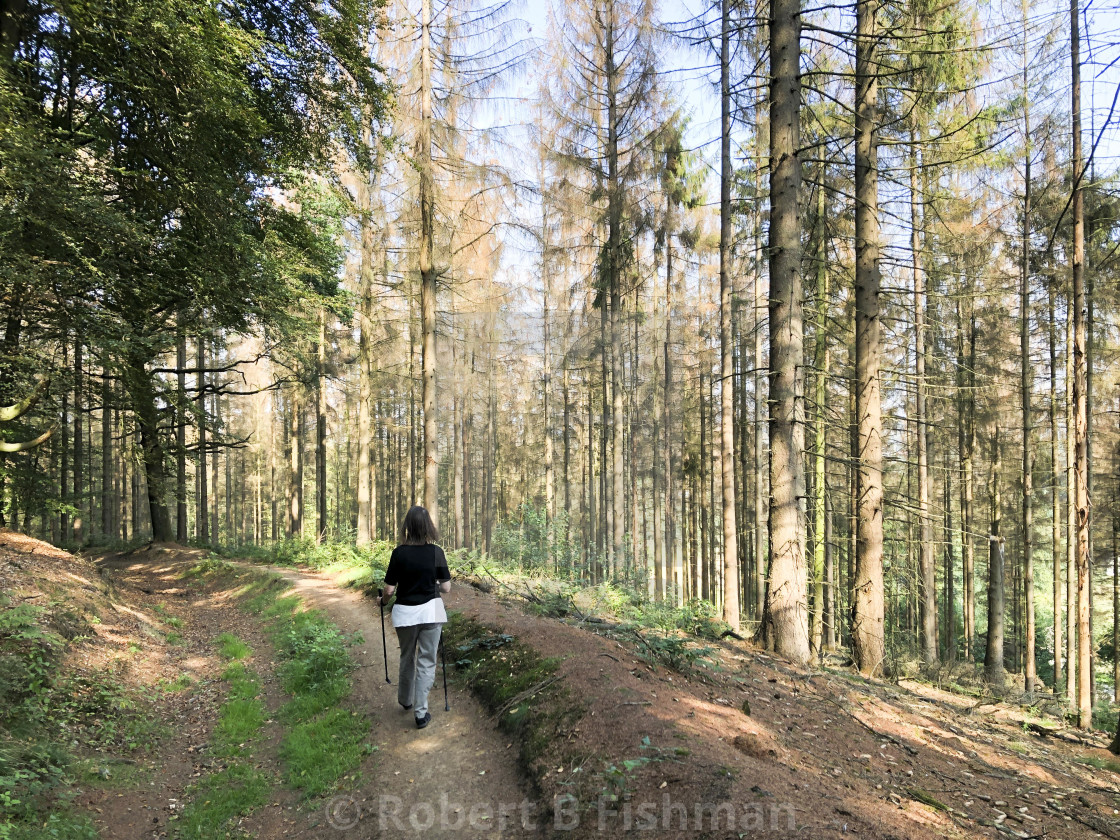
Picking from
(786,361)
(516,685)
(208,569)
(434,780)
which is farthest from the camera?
(208,569)

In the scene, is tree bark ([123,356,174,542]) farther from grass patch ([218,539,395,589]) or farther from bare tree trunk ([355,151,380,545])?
bare tree trunk ([355,151,380,545])

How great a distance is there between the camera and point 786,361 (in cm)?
726

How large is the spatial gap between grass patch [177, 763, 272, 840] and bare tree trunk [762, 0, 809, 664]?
6.25 m

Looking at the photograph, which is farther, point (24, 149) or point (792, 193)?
point (792, 193)

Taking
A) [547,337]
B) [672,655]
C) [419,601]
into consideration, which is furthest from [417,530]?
[547,337]

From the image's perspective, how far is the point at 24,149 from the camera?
665 centimetres

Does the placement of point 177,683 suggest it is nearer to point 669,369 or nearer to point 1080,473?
point 1080,473

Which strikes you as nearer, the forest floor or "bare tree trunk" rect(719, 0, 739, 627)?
the forest floor

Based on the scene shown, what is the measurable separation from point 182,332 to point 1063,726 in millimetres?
18906

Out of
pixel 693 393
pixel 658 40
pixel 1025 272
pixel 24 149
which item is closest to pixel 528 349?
pixel 693 393

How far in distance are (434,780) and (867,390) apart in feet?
25.9

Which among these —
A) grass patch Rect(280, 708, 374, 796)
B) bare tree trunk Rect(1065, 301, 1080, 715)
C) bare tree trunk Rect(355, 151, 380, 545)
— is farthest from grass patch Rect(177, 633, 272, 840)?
bare tree trunk Rect(1065, 301, 1080, 715)

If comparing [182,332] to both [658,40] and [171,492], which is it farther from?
[658,40]

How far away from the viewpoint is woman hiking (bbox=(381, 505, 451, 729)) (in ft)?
16.9
